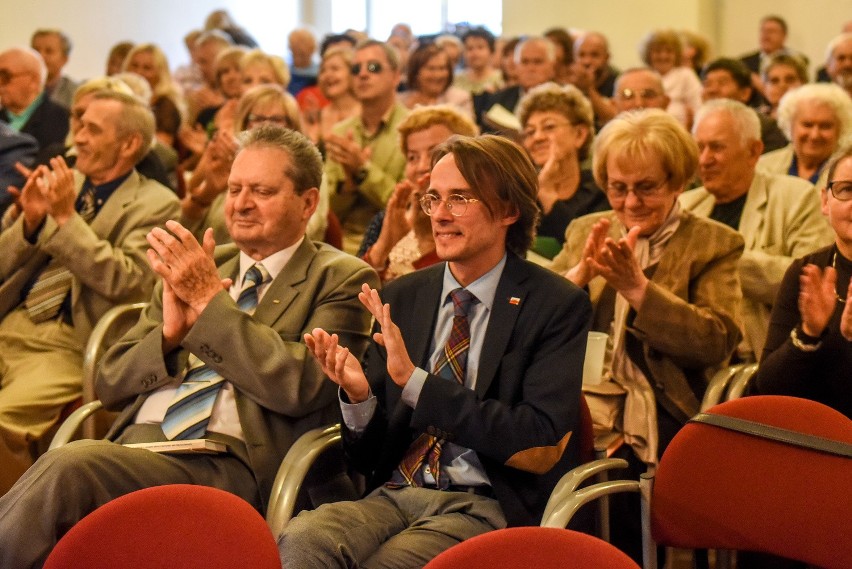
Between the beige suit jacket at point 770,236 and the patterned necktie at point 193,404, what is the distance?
1.65 metres

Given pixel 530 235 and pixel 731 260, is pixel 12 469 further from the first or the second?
pixel 731 260

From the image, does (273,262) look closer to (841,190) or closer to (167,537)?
(167,537)

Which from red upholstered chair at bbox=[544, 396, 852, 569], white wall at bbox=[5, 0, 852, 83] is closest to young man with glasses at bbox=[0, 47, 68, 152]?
white wall at bbox=[5, 0, 852, 83]

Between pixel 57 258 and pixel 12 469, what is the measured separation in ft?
2.15

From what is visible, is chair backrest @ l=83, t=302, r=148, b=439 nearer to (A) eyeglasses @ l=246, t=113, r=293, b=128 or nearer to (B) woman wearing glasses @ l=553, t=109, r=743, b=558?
(A) eyeglasses @ l=246, t=113, r=293, b=128

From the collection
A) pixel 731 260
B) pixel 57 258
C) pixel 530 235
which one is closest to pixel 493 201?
pixel 530 235

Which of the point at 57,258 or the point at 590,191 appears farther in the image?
the point at 590,191

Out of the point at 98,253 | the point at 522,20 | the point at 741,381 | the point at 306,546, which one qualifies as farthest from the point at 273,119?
the point at 522,20

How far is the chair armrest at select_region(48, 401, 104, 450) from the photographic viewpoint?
8.48ft

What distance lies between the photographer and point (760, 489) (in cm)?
207

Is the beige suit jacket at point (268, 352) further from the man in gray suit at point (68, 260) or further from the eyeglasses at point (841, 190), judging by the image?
the eyeglasses at point (841, 190)

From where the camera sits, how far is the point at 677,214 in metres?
3.06

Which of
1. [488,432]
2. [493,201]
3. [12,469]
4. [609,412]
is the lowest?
[12,469]

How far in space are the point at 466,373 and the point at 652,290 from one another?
660 mm
